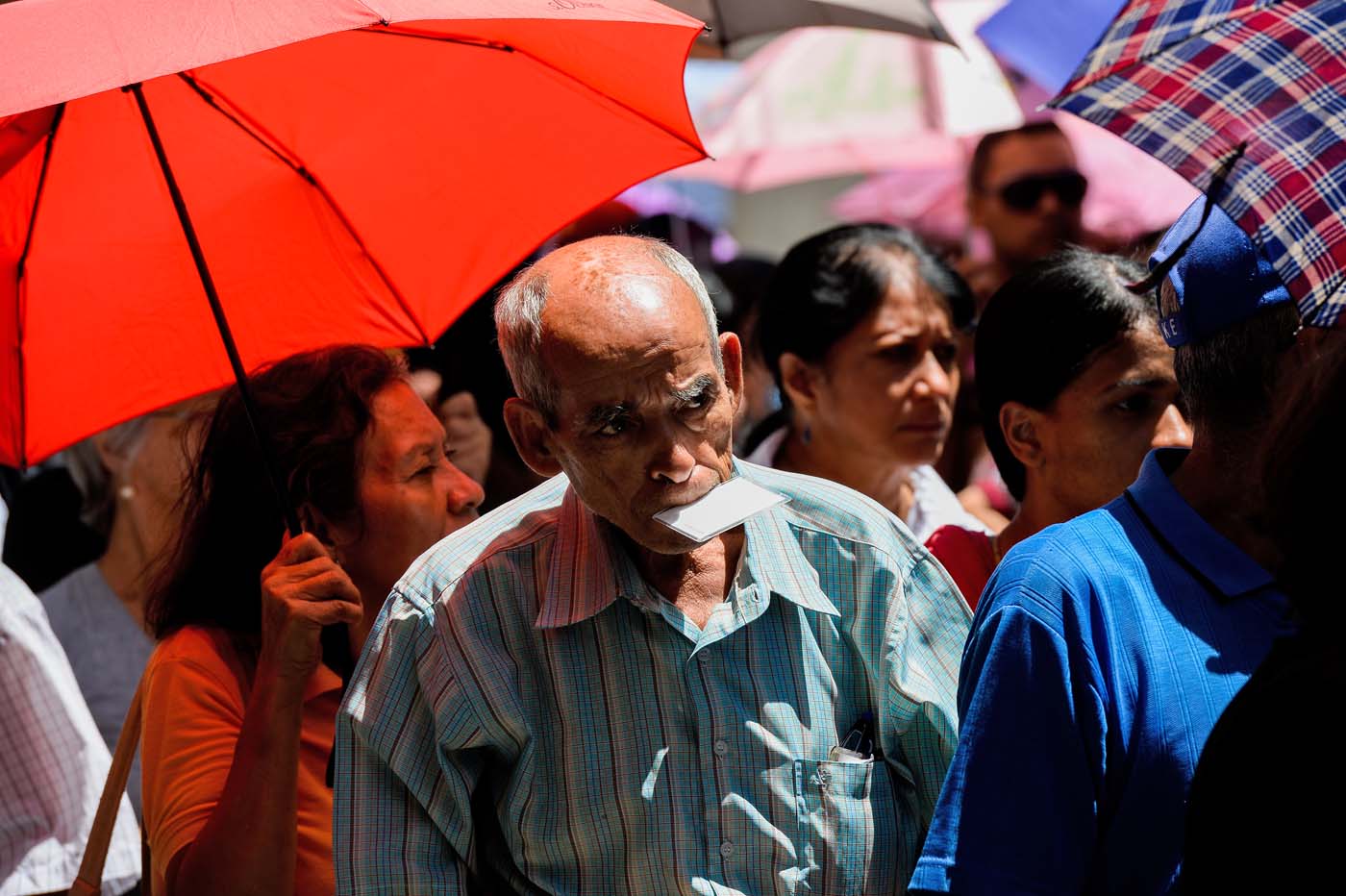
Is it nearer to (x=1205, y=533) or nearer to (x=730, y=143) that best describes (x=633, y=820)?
(x=1205, y=533)

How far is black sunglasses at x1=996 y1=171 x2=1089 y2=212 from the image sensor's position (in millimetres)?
6578

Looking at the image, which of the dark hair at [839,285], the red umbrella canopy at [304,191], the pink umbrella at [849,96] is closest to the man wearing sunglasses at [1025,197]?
the pink umbrella at [849,96]

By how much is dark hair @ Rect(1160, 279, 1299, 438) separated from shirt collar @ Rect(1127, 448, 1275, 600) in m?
0.12

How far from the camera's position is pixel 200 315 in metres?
3.36

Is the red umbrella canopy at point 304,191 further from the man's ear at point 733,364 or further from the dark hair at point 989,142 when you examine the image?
the dark hair at point 989,142

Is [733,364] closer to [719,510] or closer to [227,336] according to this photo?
[719,510]

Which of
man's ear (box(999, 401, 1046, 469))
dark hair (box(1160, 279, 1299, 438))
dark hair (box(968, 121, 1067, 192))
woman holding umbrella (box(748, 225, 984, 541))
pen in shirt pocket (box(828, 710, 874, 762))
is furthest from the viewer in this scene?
dark hair (box(968, 121, 1067, 192))

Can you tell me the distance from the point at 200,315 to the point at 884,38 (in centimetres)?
510

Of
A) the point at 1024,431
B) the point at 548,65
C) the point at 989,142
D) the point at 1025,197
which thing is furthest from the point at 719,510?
the point at 989,142

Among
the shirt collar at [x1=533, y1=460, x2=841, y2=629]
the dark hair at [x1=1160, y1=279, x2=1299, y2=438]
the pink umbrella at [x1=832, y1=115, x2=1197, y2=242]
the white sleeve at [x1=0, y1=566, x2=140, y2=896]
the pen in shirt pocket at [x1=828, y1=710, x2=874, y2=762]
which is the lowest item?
the pink umbrella at [x1=832, y1=115, x2=1197, y2=242]

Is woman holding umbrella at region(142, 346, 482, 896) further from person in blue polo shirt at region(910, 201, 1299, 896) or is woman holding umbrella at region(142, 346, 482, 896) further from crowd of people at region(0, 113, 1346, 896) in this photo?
person in blue polo shirt at region(910, 201, 1299, 896)

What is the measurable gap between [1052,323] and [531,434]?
3.95 ft

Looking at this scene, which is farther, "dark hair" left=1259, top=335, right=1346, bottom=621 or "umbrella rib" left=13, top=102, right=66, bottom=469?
"umbrella rib" left=13, top=102, right=66, bottom=469

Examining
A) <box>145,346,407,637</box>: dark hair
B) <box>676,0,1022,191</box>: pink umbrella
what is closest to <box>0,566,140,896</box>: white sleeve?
<box>145,346,407,637</box>: dark hair
